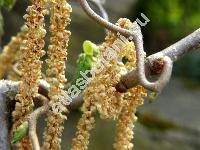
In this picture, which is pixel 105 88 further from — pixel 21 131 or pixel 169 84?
pixel 169 84

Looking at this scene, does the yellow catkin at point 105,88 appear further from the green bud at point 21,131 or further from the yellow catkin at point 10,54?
the yellow catkin at point 10,54

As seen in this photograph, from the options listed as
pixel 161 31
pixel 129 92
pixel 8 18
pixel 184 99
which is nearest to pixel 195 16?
pixel 161 31

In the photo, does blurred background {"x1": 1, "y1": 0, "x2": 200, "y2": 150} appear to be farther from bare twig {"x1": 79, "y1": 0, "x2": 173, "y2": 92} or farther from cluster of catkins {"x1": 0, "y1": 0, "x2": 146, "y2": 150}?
bare twig {"x1": 79, "y1": 0, "x2": 173, "y2": 92}

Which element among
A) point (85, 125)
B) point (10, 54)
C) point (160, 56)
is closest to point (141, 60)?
point (160, 56)

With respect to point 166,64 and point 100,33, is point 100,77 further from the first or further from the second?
point 100,33

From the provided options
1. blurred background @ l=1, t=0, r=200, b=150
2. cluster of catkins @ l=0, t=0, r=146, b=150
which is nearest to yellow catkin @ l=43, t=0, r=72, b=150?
cluster of catkins @ l=0, t=0, r=146, b=150
